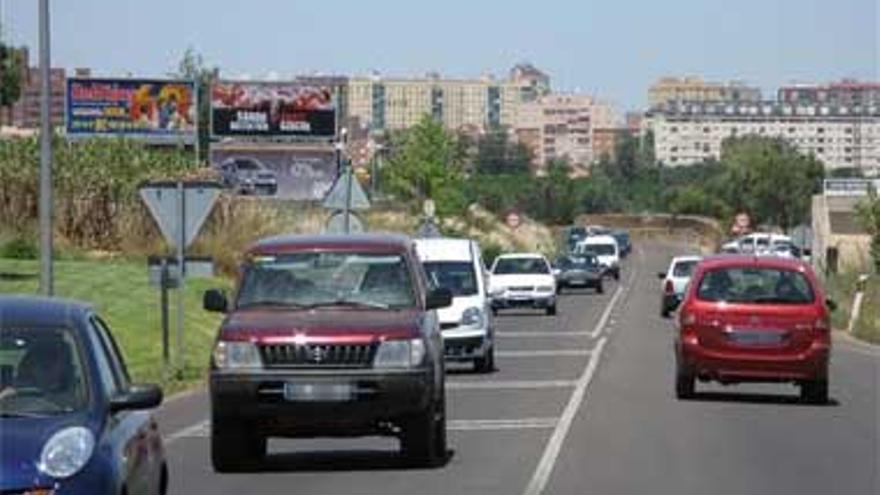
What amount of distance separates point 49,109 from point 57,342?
53.7ft

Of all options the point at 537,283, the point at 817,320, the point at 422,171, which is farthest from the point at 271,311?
the point at 422,171

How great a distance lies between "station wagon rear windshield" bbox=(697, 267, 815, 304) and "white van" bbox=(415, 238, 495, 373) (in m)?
5.69

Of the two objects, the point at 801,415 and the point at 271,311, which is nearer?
the point at 271,311

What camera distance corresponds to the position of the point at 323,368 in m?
17.4

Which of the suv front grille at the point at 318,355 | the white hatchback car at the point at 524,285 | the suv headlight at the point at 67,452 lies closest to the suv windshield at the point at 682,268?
the white hatchback car at the point at 524,285

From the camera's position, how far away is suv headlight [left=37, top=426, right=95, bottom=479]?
9.79 meters

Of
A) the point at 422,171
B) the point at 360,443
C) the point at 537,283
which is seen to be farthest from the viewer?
the point at 422,171

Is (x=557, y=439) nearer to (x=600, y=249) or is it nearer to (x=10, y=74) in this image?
(x=10, y=74)

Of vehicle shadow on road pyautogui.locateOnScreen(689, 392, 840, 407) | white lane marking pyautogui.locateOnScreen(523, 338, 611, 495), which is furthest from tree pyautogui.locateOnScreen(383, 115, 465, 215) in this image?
vehicle shadow on road pyautogui.locateOnScreen(689, 392, 840, 407)

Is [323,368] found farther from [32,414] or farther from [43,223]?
[43,223]

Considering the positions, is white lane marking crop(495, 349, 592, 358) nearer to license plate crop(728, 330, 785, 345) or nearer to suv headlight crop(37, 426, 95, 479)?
license plate crop(728, 330, 785, 345)

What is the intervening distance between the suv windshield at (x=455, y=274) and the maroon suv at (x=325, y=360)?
1399cm

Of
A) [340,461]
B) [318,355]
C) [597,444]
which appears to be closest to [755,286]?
[597,444]

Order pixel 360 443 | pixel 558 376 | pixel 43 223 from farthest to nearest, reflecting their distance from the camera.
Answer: pixel 558 376, pixel 43 223, pixel 360 443
